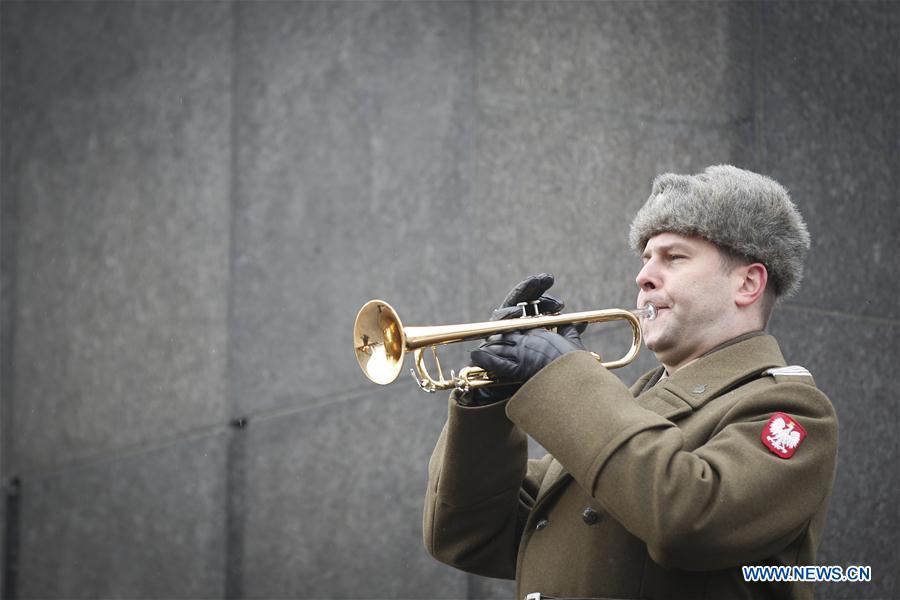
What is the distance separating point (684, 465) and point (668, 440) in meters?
0.07

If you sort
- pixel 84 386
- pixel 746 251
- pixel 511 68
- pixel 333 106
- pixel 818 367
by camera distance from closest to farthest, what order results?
1. pixel 746 251
2. pixel 818 367
3. pixel 511 68
4. pixel 333 106
5. pixel 84 386

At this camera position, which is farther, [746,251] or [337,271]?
[337,271]

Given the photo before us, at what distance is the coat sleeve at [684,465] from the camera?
263 centimetres

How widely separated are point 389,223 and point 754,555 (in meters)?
2.81

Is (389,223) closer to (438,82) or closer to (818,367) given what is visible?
(438,82)

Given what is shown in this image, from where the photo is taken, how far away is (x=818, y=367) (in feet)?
15.4

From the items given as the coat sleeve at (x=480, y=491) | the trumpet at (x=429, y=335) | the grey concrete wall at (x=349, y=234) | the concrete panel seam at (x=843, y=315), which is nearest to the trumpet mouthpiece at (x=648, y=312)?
the trumpet at (x=429, y=335)

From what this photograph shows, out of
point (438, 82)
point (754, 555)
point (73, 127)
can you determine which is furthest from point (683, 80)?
point (73, 127)

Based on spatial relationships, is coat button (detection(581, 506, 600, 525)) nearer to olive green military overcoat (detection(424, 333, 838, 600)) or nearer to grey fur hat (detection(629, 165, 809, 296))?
olive green military overcoat (detection(424, 333, 838, 600))

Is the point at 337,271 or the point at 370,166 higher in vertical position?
the point at 370,166

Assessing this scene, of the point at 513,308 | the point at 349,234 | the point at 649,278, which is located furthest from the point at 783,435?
the point at 349,234

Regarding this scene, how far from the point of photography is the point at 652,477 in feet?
8.64

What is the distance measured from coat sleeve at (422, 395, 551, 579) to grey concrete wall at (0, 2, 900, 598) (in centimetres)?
144

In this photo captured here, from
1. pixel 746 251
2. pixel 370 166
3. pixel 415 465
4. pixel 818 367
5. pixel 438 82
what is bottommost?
pixel 415 465
